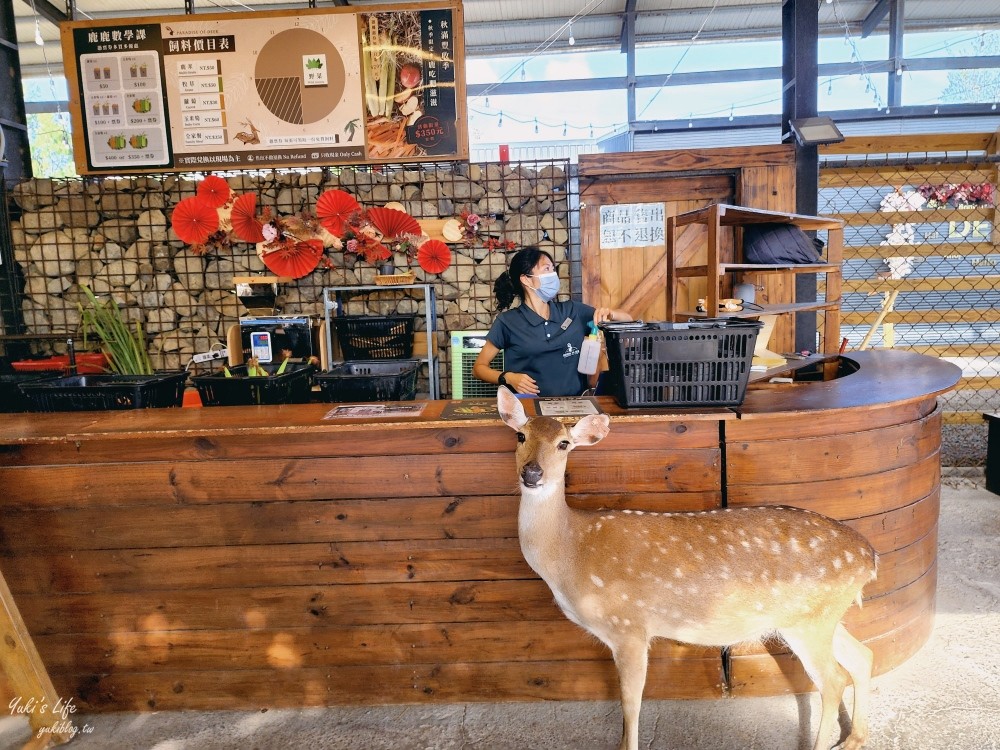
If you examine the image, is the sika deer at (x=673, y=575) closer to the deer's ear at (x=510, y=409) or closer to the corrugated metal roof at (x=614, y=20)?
the deer's ear at (x=510, y=409)

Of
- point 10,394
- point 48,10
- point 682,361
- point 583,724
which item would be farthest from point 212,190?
point 583,724

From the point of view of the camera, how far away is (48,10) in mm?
7375

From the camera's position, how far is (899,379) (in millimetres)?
2879

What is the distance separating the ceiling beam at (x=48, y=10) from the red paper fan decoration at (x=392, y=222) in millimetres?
4584

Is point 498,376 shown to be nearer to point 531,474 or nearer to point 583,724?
point 531,474

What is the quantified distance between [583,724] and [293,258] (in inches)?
199

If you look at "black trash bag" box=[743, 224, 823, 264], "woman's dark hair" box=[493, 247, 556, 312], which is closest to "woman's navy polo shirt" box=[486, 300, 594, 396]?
"woman's dark hair" box=[493, 247, 556, 312]

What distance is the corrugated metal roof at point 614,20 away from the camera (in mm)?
10055

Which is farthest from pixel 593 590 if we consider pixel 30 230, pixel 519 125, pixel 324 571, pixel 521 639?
pixel 519 125

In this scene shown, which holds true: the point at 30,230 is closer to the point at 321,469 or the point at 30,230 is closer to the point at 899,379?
the point at 321,469

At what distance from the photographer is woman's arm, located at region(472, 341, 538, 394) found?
116 inches

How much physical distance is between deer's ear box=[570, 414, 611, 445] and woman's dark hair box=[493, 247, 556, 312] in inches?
56.8

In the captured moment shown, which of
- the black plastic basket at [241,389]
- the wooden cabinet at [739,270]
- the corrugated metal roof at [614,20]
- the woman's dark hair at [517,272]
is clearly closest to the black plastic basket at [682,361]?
the wooden cabinet at [739,270]

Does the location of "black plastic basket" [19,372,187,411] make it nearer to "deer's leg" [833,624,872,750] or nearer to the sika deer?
the sika deer
